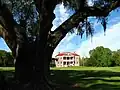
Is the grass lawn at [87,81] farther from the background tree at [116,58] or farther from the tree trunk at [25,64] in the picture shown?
the background tree at [116,58]

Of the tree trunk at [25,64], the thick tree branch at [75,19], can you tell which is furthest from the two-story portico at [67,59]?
the tree trunk at [25,64]

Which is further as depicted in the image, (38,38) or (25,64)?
(25,64)

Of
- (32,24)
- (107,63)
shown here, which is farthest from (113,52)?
(32,24)

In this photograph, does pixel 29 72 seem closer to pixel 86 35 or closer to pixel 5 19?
pixel 5 19

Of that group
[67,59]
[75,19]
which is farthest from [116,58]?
[75,19]

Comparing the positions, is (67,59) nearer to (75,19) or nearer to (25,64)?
(75,19)

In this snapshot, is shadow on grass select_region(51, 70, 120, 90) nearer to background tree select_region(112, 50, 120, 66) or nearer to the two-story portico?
background tree select_region(112, 50, 120, 66)

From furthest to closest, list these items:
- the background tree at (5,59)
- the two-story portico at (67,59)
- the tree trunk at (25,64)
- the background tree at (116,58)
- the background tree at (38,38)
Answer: the two-story portico at (67,59) < the background tree at (116,58) < the background tree at (5,59) < the tree trunk at (25,64) < the background tree at (38,38)

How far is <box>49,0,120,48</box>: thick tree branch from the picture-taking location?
15.9m

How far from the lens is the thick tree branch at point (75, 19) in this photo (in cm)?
1592

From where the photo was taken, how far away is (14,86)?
13.6 m

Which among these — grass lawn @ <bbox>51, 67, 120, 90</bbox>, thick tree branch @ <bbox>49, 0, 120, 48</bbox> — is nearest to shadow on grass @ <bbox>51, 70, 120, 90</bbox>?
grass lawn @ <bbox>51, 67, 120, 90</bbox>

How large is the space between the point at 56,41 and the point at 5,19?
116 inches

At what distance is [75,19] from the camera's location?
632 inches
